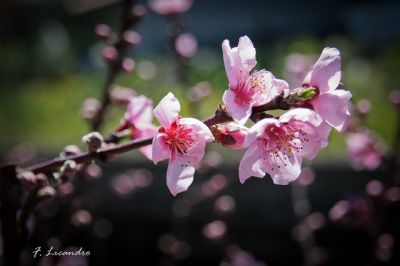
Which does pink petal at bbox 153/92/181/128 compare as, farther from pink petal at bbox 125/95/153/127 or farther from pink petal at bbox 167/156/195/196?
pink petal at bbox 125/95/153/127

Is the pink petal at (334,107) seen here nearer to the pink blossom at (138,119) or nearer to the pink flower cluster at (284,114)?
the pink flower cluster at (284,114)

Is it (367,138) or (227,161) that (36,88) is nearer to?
(227,161)

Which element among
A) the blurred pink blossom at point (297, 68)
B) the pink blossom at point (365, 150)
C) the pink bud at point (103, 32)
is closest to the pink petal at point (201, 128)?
the pink bud at point (103, 32)

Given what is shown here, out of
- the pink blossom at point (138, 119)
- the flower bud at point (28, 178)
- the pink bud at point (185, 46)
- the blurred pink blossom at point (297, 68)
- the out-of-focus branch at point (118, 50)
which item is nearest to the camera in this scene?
the flower bud at point (28, 178)

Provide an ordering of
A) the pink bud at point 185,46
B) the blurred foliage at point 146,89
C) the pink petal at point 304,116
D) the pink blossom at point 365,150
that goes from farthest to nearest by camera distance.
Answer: the blurred foliage at point 146,89 → the pink bud at point 185,46 → the pink blossom at point 365,150 → the pink petal at point 304,116

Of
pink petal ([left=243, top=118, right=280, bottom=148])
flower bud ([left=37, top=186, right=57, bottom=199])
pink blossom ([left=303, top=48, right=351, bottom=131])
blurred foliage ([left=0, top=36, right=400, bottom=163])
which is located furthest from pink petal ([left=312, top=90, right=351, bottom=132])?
blurred foliage ([left=0, top=36, right=400, bottom=163])

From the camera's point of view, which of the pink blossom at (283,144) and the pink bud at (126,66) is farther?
the pink bud at (126,66)

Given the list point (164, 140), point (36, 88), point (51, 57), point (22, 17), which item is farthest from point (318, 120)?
point (22, 17)

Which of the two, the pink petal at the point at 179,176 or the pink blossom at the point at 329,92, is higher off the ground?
the pink blossom at the point at 329,92
